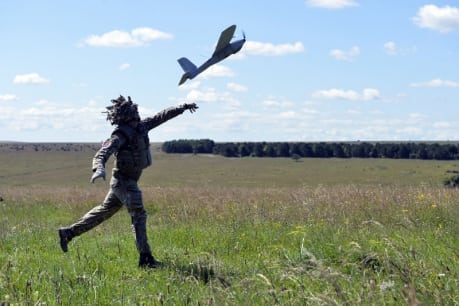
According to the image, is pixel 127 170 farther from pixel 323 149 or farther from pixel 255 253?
pixel 323 149

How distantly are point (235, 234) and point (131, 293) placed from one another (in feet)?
11.3

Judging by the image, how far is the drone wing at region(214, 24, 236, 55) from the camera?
11.6 m

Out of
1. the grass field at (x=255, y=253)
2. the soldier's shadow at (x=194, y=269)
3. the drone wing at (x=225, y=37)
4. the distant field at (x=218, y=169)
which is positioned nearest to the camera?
the grass field at (x=255, y=253)

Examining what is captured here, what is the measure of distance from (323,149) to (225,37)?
3966 inches

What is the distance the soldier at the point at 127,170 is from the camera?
7383 mm

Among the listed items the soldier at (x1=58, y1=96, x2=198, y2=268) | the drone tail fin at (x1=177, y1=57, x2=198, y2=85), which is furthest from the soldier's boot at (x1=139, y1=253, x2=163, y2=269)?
the drone tail fin at (x1=177, y1=57, x2=198, y2=85)

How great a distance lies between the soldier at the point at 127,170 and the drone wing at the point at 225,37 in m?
4.11

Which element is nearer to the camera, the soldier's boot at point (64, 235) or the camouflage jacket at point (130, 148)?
the camouflage jacket at point (130, 148)

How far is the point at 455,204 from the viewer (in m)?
11.2

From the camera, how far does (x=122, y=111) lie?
755cm

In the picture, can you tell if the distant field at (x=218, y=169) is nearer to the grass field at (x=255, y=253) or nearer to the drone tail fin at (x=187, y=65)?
the grass field at (x=255, y=253)

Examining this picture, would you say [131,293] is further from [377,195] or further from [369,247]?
[377,195]

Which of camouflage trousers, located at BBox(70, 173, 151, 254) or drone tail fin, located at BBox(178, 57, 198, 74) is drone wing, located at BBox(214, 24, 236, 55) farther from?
camouflage trousers, located at BBox(70, 173, 151, 254)

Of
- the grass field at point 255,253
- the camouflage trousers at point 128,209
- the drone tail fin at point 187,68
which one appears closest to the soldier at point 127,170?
the camouflage trousers at point 128,209
